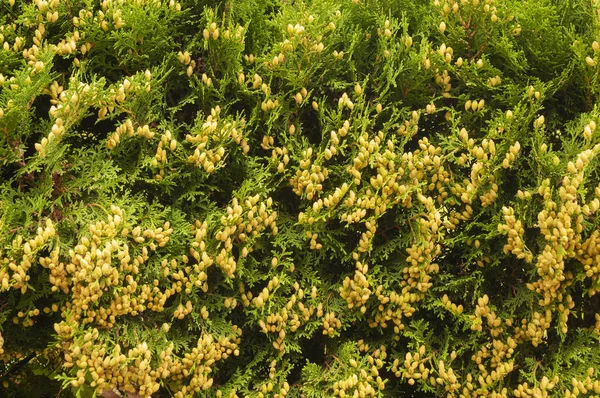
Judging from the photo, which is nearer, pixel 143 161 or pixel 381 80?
pixel 143 161

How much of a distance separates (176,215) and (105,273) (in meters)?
0.65

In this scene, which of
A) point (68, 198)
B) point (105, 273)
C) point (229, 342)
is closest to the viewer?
point (105, 273)

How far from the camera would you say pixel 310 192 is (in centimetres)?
418

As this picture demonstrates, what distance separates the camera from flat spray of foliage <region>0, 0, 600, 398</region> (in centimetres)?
387

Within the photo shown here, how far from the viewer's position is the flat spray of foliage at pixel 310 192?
3.87 meters

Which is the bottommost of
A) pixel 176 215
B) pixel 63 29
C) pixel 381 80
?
pixel 176 215

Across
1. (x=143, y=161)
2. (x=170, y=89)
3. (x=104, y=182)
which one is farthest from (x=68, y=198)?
(x=170, y=89)

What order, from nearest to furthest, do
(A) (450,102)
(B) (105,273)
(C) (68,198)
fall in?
(B) (105,273) → (C) (68,198) → (A) (450,102)

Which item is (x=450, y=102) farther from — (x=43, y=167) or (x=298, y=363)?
(x=43, y=167)

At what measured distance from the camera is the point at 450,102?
4496mm

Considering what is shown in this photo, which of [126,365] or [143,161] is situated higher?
[143,161]

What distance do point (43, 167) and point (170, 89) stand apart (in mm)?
981

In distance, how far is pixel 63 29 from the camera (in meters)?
4.23

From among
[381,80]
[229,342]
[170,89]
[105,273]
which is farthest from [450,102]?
[105,273]
